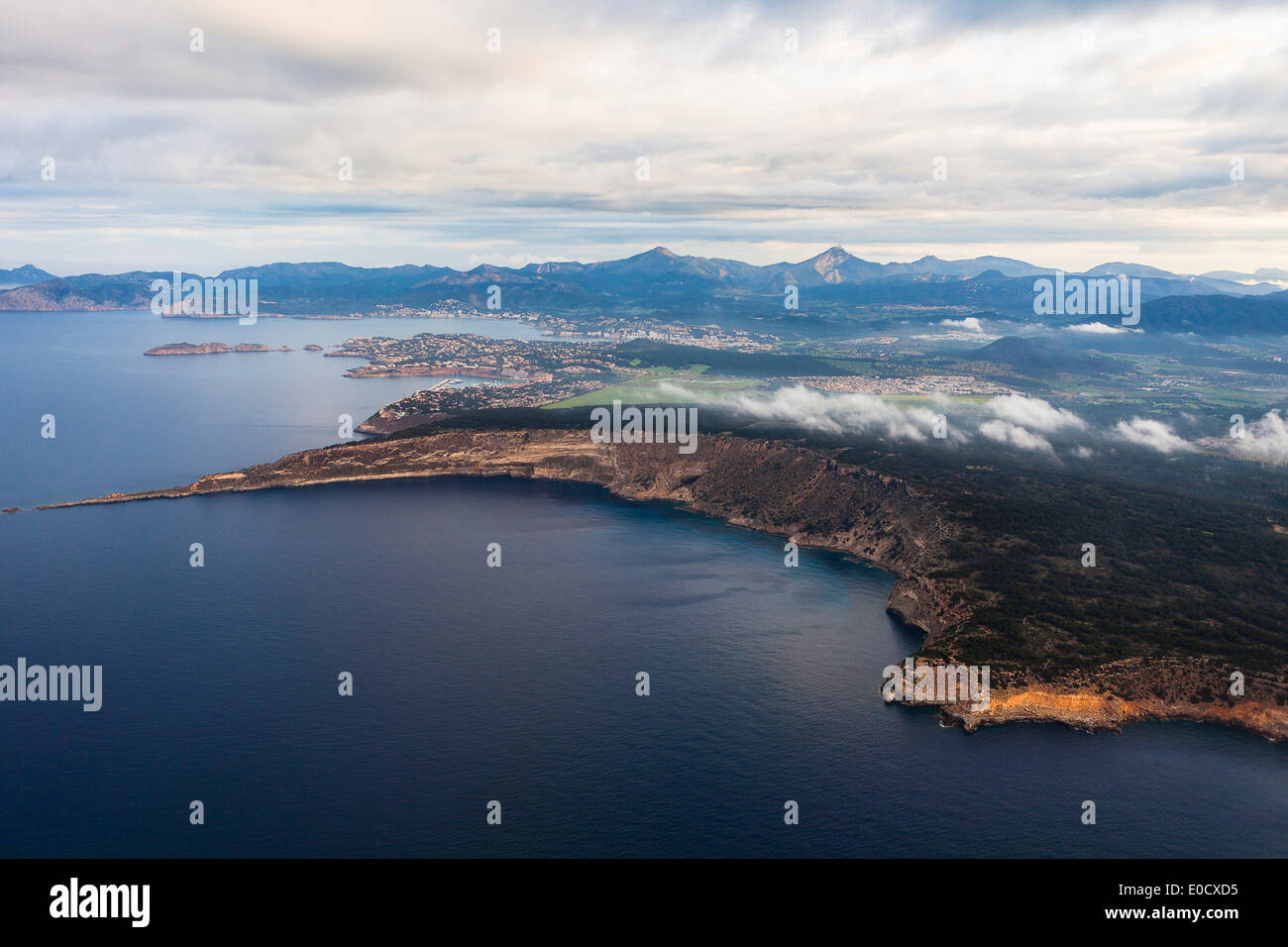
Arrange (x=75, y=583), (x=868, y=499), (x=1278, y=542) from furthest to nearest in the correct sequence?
(x=868, y=499) < (x=1278, y=542) < (x=75, y=583)

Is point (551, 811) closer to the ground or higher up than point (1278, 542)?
closer to the ground

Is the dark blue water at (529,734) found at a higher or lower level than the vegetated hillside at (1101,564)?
lower

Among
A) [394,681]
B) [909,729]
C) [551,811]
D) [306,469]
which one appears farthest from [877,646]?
[306,469]

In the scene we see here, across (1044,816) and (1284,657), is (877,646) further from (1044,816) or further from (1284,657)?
(1284,657)

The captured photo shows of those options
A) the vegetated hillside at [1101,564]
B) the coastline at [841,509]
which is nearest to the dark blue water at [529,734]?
the coastline at [841,509]

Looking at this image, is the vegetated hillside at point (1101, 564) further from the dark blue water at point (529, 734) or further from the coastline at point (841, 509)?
the dark blue water at point (529, 734)

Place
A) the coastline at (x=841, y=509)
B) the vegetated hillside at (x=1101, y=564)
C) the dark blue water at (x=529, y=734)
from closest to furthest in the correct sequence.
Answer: the dark blue water at (x=529, y=734), the coastline at (x=841, y=509), the vegetated hillside at (x=1101, y=564)

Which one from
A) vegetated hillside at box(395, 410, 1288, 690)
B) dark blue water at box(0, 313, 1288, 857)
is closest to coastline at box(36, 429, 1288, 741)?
vegetated hillside at box(395, 410, 1288, 690)
